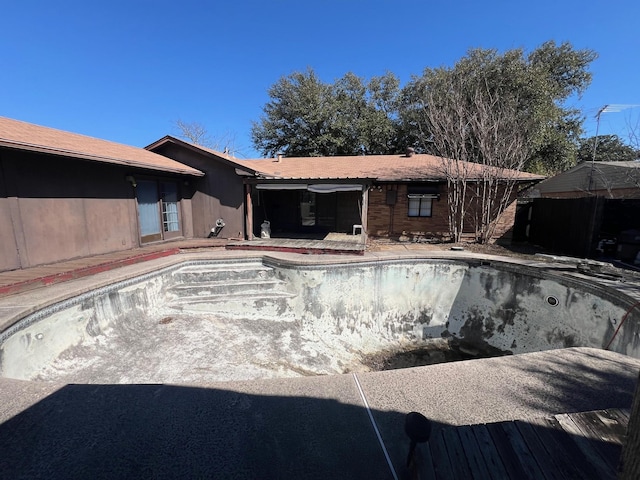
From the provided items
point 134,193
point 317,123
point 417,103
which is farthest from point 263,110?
point 134,193

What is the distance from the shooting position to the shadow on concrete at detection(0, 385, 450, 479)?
158 cm

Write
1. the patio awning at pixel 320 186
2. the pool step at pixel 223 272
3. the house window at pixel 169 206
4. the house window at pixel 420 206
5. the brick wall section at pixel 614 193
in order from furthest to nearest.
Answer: the house window at pixel 420 206 → the brick wall section at pixel 614 193 → the patio awning at pixel 320 186 → the house window at pixel 169 206 → the pool step at pixel 223 272

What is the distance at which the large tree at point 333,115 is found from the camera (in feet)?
65.1

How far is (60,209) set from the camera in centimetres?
609

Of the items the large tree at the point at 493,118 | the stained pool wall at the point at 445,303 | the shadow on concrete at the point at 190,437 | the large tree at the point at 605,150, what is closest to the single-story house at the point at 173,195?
the large tree at the point at 493,118

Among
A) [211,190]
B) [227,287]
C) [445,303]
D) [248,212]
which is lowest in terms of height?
[445,303]

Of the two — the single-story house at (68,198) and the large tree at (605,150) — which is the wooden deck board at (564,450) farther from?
the large tree at (605,150)

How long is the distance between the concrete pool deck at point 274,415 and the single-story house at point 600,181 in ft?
37.1

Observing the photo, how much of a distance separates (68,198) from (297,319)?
593cm

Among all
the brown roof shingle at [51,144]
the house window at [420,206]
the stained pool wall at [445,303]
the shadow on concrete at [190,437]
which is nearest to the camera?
the shadow on concrete at [190,437]

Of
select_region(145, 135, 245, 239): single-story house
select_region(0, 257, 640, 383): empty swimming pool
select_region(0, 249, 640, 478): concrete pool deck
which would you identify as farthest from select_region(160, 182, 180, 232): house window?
select_region(0, 249, 640, 478): concrete pool deck

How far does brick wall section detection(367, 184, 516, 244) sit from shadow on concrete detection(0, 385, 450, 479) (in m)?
10.3

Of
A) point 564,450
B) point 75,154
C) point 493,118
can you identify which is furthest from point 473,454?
point 493,118

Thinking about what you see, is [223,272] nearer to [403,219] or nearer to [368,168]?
[403,219]
